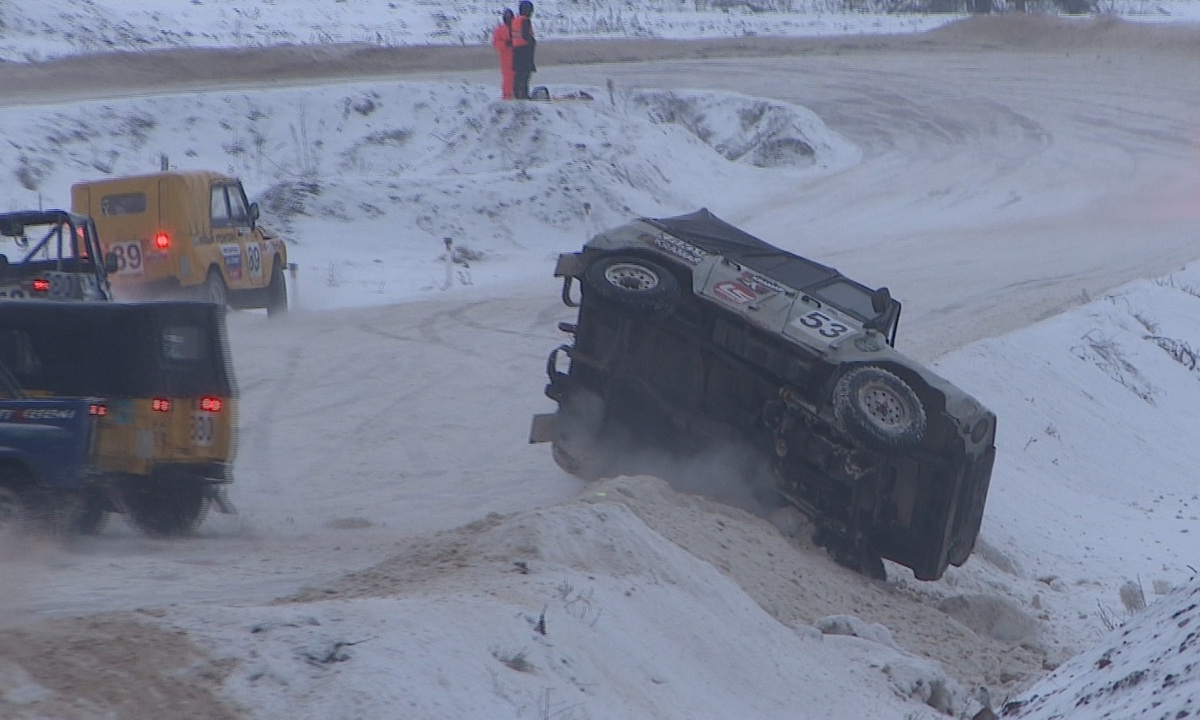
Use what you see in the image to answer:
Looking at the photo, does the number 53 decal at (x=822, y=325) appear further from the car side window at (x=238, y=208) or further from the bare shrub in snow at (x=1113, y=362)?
the car side window at (x=238, y=208)

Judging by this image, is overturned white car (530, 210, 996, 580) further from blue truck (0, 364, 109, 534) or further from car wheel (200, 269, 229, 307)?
car wheel (200, 269, 229, 307)

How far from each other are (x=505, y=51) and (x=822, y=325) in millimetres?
21790

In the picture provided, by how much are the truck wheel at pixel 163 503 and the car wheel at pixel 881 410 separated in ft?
13.3

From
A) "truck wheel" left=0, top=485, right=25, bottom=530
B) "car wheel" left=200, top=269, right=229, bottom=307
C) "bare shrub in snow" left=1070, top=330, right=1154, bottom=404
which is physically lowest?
"bare shrub in snow" left=1070, top=330, right=1154, bottom=404

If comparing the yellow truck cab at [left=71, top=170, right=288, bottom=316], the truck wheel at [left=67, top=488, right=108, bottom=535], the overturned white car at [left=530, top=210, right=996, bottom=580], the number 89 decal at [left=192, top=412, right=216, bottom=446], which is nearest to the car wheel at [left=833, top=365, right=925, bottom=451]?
the overturned white car at [left=530, top=210, right=996, bottom=580]

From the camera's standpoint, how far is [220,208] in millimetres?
17000

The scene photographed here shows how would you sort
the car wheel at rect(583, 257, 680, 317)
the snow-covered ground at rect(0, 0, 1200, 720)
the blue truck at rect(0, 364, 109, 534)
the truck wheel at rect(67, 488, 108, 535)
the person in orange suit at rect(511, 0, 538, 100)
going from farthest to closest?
1. the person in orange suit at rect(511, 0, 538, 100)
2. the car wheel at rect(583, 257, 680, 317)
3. the truck wheel at rect(67, 488, 108, 535)
4. the blue truck at rect(0, 364, 109, 534)
5. the snow-covered ground at rect(0, 0, 1200, 720)

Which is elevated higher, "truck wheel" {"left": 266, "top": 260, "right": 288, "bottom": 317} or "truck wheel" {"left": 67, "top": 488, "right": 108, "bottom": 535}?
"truck wheel" {"left": 67, "top": 488, "right": 108, "bottom": 535}

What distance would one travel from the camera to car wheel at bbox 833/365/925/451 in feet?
29.2

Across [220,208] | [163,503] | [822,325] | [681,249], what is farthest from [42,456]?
[220,208]

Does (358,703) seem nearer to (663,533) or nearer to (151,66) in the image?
(663,533)

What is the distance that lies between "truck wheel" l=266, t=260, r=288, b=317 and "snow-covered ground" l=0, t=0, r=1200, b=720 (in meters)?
0.47

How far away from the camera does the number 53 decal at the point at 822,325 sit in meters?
9.56

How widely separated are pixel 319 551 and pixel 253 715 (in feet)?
13.4
